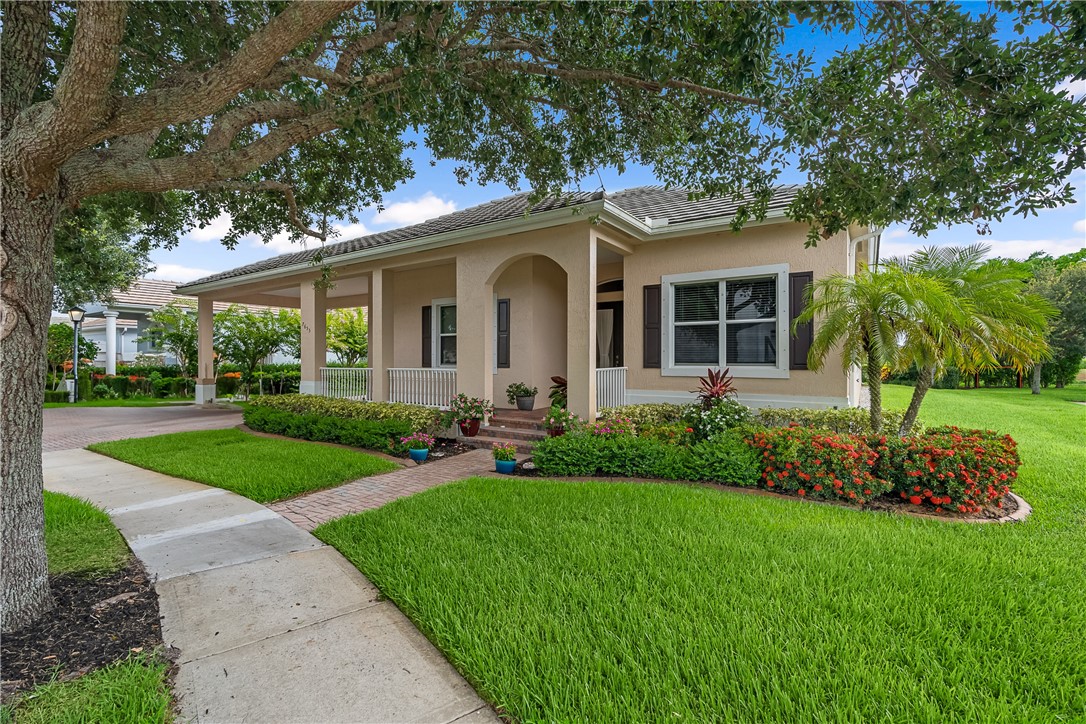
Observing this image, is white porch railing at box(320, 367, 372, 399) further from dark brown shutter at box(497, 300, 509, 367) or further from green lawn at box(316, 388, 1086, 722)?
green lawn at box(316, 388, 1086, 722)

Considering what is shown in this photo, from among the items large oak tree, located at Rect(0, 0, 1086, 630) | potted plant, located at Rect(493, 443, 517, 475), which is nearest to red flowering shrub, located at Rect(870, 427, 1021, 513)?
large oak tree, located at Rect(0, 0, 1086, 630)

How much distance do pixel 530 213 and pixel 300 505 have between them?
5455 mm

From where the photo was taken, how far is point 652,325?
9609mm

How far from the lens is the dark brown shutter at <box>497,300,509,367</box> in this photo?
10688 mm

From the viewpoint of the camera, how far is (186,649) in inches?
112

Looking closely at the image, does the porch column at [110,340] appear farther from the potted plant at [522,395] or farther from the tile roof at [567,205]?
the potted plant at [522,395]

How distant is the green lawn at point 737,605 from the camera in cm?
234

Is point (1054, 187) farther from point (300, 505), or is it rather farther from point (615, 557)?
point (300, 505)

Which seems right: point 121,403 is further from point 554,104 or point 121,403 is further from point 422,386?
point 554,104

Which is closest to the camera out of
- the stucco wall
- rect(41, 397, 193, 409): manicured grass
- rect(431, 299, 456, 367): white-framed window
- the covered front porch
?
the stucco wall

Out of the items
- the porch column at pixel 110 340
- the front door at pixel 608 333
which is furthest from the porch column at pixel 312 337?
the porch column at pixel 110 340

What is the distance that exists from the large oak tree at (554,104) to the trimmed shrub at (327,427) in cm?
407

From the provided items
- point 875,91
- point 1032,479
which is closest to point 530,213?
point 875,91

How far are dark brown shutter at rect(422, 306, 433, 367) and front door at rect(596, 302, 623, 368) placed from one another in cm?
416
